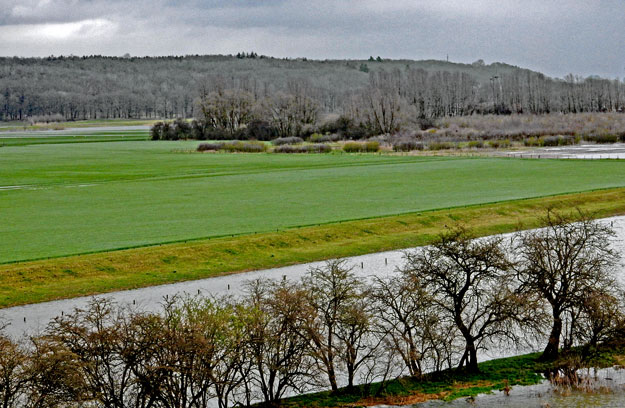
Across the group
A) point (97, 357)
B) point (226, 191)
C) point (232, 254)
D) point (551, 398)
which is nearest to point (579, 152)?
point (226, 191)

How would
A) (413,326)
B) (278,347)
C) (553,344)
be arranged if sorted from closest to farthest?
(278,347) → (413,326) → (553,344)

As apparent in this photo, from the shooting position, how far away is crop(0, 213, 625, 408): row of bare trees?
64.1 ft

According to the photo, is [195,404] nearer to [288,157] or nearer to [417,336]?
[417,336]

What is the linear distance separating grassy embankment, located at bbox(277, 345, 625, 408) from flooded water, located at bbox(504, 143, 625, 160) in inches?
2505

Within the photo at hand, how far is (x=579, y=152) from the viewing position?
94.0 meters

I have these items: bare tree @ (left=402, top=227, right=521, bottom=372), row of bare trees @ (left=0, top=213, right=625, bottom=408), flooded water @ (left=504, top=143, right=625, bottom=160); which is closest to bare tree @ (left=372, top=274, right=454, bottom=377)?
row of bare trees @ (left=0, top=213, right=625, bottom=408)

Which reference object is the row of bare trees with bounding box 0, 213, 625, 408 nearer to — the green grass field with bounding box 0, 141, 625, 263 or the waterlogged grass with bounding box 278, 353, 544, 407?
the waterlogged grass with bounding box 278, 353, 544, 407

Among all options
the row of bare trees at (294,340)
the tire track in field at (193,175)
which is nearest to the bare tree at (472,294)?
the row of bare trees at (294,340)

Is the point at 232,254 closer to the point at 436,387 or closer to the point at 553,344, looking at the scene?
the point at 436,387

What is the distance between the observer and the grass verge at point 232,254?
104 ft

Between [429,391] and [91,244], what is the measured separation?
21.2 metres

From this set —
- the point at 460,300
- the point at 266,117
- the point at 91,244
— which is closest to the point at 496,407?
the point at 460,300

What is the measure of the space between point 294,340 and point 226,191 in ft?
128

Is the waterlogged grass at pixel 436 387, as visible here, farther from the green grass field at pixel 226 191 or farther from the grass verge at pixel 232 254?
the green grass field at pixel 226 191
